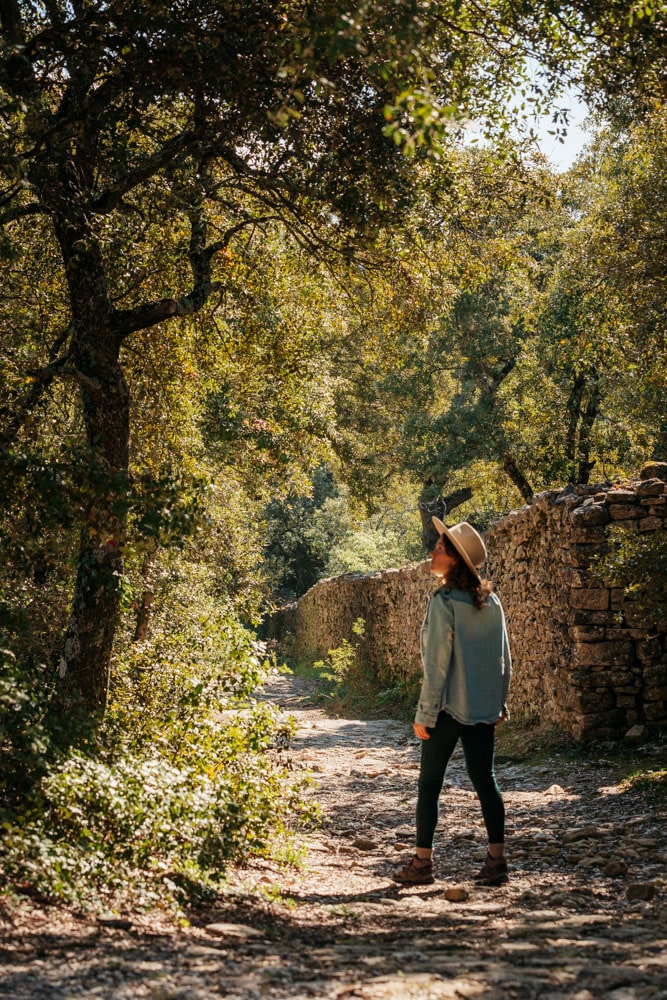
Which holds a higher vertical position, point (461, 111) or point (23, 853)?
point (461, 111)

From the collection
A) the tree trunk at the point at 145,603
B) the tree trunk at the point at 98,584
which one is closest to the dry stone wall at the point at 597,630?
the tree trunk at the point at 145,603

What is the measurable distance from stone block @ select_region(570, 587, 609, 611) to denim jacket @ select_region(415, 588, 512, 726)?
4356 millimetres

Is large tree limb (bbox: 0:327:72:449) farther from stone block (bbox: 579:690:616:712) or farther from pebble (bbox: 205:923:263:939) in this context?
stone block (bbox: 579:690:616:712)

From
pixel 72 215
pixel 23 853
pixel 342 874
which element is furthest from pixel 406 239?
pixel 23 853

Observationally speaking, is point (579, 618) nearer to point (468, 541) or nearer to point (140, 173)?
point (468, 541)

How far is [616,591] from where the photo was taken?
9680mm

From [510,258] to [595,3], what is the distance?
2.97 meters

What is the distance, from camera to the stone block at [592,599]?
9.63 meters

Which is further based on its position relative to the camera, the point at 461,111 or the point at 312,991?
the point at 461,111

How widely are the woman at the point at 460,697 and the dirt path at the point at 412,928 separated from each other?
32 centimetres

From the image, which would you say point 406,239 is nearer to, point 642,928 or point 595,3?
point 595,3

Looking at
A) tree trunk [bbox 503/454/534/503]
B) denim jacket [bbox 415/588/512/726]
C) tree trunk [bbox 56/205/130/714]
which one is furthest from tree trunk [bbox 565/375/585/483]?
denim jacket [bbox 415/588/512/726]

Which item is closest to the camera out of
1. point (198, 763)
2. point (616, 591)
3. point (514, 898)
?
point (514, 898)

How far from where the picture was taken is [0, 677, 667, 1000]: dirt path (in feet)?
10.5
